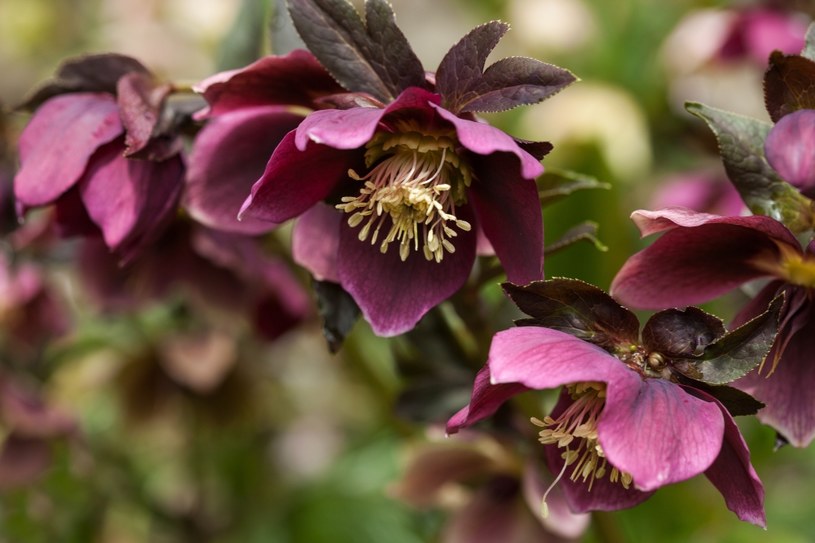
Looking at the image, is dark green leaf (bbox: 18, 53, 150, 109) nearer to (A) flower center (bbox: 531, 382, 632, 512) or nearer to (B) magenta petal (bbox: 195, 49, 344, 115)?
(B) magenta petal (bbox: 195, 49, 344, 115)

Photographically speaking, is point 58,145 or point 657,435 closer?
point 657,435

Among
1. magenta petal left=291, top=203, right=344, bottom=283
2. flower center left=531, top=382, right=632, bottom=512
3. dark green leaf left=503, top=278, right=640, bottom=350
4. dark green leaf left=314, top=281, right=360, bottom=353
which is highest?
dark green leaf left=503, top=278, right=640, bottom=350

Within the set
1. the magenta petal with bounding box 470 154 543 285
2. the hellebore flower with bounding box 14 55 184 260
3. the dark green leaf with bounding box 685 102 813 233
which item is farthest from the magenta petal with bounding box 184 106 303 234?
the dark green leaf with bounding box 685 102 813 233

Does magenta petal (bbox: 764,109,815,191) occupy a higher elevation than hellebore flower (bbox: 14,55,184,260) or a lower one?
higher

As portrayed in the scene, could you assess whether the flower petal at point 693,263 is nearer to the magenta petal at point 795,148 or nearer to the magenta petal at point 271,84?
the magenta petal at point 795,148

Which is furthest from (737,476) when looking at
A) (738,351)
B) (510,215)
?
(510,215)

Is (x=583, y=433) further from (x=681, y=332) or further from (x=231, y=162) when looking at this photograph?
(x=231, y=162)

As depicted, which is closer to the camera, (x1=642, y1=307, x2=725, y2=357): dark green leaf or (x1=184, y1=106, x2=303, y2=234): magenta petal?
(x1=642, y1=307, x2=725, y2=357): dark green leaf
